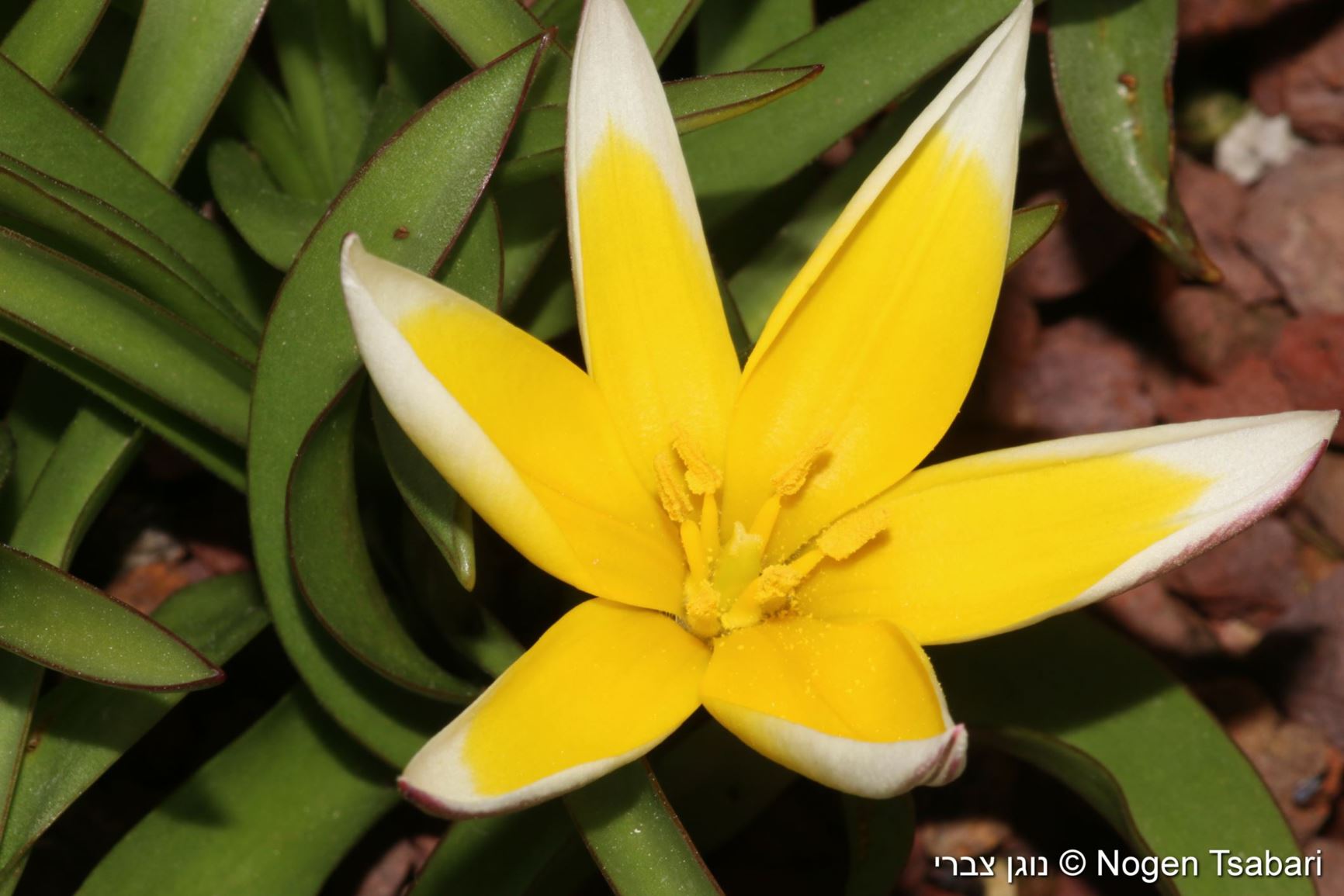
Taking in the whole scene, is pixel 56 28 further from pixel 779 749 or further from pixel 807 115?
pixel 779 749

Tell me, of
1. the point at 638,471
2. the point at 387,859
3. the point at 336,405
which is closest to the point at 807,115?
the point at 638,471

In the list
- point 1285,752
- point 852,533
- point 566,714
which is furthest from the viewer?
point 1285,752

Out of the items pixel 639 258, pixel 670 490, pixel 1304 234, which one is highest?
pixel 639 258

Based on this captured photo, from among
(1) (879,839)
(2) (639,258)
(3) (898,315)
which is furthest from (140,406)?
(1) (879,839)

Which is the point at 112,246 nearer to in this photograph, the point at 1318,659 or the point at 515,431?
the point at 515,431

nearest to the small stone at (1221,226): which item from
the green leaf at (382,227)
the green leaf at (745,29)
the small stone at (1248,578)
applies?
the small stone at (1248,578)

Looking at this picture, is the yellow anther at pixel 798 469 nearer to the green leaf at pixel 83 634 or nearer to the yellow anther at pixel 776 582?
the yellow anther at pixel 776 582

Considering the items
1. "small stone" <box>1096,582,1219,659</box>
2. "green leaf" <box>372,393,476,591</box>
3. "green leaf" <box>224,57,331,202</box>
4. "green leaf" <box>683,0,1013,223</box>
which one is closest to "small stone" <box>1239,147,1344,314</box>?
"small stone" <box>1096,582,1219,659</box>
